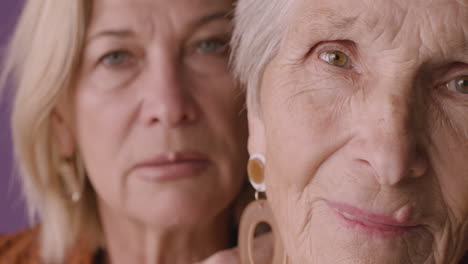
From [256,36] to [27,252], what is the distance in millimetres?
1471

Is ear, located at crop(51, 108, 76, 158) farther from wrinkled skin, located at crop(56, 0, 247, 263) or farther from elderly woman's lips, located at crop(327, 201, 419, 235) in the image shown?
elderly woman's lips, located at crop(327, 201, 419, 235)

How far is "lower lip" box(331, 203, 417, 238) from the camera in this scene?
1069mm

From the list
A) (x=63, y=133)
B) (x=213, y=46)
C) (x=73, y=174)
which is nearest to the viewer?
(x=213, y=46)

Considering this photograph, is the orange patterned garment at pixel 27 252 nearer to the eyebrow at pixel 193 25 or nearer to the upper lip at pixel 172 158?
the upper lip at pixel 172 158

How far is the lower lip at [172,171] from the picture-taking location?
179cm

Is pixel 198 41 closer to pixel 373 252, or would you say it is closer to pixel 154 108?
pixel 154 108

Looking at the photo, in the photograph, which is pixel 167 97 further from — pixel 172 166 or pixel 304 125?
pixel 304 125

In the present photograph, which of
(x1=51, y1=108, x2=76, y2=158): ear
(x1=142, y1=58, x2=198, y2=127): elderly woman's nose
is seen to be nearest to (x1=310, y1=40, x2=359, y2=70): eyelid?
(x1=142, y1=58, x2=198, y2=127): elderly woman's nose

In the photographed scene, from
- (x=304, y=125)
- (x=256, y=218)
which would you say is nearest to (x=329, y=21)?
(x=304, y=125)

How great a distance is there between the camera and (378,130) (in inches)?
40.8

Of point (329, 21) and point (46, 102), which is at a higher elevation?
point (329, 21)

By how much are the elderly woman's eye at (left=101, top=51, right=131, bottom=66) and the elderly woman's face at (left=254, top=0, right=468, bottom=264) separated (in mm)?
769

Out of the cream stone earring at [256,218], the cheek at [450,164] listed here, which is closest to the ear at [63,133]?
the cream stone earring at [256,218]

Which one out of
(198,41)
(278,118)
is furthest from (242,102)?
(278,118)
